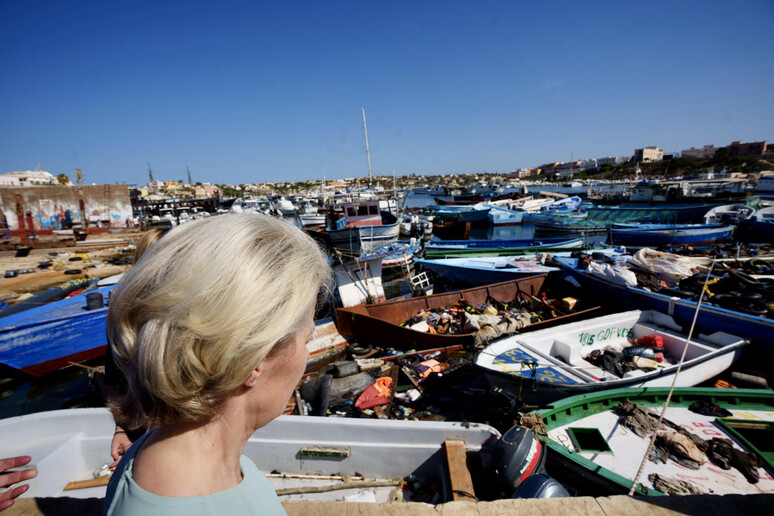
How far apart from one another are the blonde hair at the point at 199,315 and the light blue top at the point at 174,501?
0.38 feet

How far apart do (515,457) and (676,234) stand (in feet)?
77.1

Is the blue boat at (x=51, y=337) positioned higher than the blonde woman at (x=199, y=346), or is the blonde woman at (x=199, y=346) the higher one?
the blonde woman at (x=199, y=346)

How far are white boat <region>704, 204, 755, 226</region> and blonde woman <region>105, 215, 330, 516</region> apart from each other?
104ft

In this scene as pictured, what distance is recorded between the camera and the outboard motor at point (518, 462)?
2.78 meters

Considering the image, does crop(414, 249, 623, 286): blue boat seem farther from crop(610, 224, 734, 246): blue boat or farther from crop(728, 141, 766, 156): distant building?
crop(728, 141, 766, 156): distant building

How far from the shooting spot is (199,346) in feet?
2.33

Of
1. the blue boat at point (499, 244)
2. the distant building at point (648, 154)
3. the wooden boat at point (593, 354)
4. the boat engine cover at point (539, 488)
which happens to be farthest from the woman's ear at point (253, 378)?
the distant building at point (648, 154)

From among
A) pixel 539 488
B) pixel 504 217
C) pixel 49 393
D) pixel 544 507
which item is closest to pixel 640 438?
pixel 539 488

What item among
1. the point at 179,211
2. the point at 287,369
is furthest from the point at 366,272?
the point at 179,211

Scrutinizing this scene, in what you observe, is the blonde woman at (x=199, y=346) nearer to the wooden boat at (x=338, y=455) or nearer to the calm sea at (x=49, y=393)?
the wooden boat at (x=338, y=455)

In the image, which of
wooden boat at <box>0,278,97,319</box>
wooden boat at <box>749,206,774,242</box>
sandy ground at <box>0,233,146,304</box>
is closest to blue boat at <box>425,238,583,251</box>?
wooden boat at <box>749,206,774,242</box>

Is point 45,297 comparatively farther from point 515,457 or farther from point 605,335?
point 605,335

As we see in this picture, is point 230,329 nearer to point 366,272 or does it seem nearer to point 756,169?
point 366,272

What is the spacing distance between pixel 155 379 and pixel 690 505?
272cm
